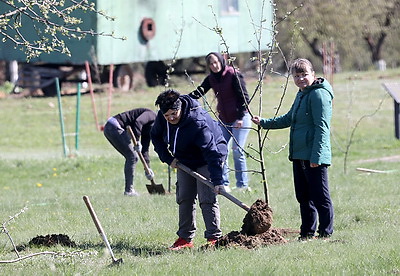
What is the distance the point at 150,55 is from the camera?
28.7 metres

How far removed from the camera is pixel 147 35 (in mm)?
28125

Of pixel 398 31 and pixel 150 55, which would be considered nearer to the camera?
pixel 150 55

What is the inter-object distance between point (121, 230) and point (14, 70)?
89.1 ft

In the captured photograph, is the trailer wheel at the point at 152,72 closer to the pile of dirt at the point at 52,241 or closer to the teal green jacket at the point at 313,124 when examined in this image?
the pile of dirt at the point at 52,241

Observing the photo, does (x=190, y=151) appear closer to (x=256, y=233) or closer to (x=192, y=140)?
(x=192, y=140)

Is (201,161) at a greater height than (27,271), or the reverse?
(201,161)

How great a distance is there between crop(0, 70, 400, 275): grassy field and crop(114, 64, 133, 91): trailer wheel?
598 cm

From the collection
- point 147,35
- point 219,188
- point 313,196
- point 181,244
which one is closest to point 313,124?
point 313,196

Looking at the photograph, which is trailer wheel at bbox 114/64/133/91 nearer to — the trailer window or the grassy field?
the trailer window

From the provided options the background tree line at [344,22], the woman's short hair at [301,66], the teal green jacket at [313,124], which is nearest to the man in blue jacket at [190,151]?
the teal green jacket at [313,124]

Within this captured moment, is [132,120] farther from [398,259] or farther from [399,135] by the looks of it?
[399,135]

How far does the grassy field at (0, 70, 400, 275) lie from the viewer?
7094 millimetres

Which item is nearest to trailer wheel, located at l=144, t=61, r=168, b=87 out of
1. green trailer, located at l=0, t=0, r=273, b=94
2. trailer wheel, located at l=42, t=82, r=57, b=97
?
green trailer, located at l=0, t=0, r=273, b=94

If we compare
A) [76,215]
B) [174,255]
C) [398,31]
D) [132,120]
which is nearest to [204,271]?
[174,255]
